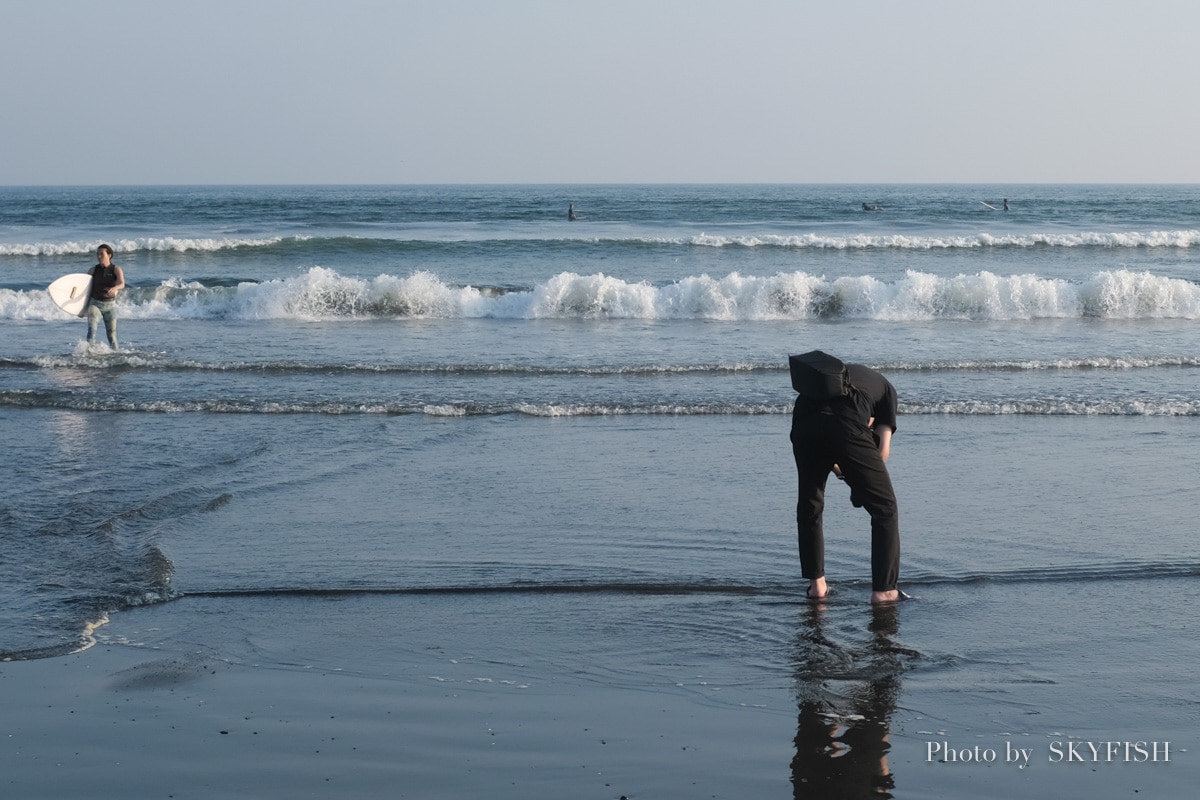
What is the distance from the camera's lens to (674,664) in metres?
4.88

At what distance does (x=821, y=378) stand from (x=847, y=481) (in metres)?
0.57

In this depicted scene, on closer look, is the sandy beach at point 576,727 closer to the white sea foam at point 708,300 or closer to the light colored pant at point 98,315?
the light colored pant at point 98,315

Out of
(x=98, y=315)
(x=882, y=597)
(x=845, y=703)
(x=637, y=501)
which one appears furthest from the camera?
(x=98, y=315)

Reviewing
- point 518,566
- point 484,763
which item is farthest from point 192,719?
point 518,566

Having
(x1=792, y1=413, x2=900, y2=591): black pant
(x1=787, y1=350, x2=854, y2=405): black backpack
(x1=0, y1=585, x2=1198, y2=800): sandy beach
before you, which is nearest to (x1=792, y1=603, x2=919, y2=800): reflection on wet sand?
(x1=0, y1=585, x2=1198, y2=800): sandy beach

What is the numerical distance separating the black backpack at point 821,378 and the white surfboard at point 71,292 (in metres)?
13.4

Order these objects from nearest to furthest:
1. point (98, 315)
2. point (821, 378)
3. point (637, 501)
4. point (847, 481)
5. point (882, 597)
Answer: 1. point (821, 378)
2. point (847, 481)
3. point (882, 597)
4. point (637, 501)
5. point (98, 315)

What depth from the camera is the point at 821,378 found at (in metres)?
5.22

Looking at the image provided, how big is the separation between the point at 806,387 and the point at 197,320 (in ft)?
57.9

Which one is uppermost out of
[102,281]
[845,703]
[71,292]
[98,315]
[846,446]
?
[102,281]

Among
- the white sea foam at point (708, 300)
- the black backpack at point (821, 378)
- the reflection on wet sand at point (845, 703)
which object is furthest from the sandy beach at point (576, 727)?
the white sea foam at point (708, 300)

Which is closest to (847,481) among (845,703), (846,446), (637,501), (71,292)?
(846,446)

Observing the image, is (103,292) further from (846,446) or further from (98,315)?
(846,446)

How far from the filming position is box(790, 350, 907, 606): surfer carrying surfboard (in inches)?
208
